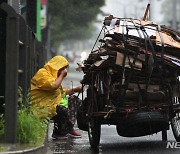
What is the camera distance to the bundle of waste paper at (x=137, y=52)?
9.01 m

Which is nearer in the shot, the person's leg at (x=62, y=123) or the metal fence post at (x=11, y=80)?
the metal fence post at (x=11, y=80)

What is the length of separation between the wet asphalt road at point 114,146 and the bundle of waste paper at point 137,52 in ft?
3.59

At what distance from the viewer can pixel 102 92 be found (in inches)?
364

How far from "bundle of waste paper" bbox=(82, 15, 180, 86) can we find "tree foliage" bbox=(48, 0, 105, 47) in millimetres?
37217

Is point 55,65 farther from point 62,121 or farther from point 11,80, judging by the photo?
point 11,80

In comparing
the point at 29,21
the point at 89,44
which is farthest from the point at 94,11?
the point at 89,44

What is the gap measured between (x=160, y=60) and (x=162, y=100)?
0.62m

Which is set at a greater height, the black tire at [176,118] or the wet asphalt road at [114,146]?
the black tire at [176,118]

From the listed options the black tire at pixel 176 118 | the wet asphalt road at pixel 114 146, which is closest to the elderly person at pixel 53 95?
the wet asphalt road at pixel 114 146

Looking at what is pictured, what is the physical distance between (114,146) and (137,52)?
1.76 metres

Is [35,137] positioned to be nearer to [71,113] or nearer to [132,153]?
[132,153]

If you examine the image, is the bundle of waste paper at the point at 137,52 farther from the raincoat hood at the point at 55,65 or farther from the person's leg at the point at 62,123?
the person's leg at the point at 62,123

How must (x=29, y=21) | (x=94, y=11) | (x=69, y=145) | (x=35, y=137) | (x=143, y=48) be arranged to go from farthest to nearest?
(x=94, y=11) → (x=29, y=21) → (x=69, y=145) → (x=143, y=48) → (x=35, y=137)

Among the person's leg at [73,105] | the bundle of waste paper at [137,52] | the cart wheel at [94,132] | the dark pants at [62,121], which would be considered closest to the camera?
the bundle of waste paper at [137,52]
